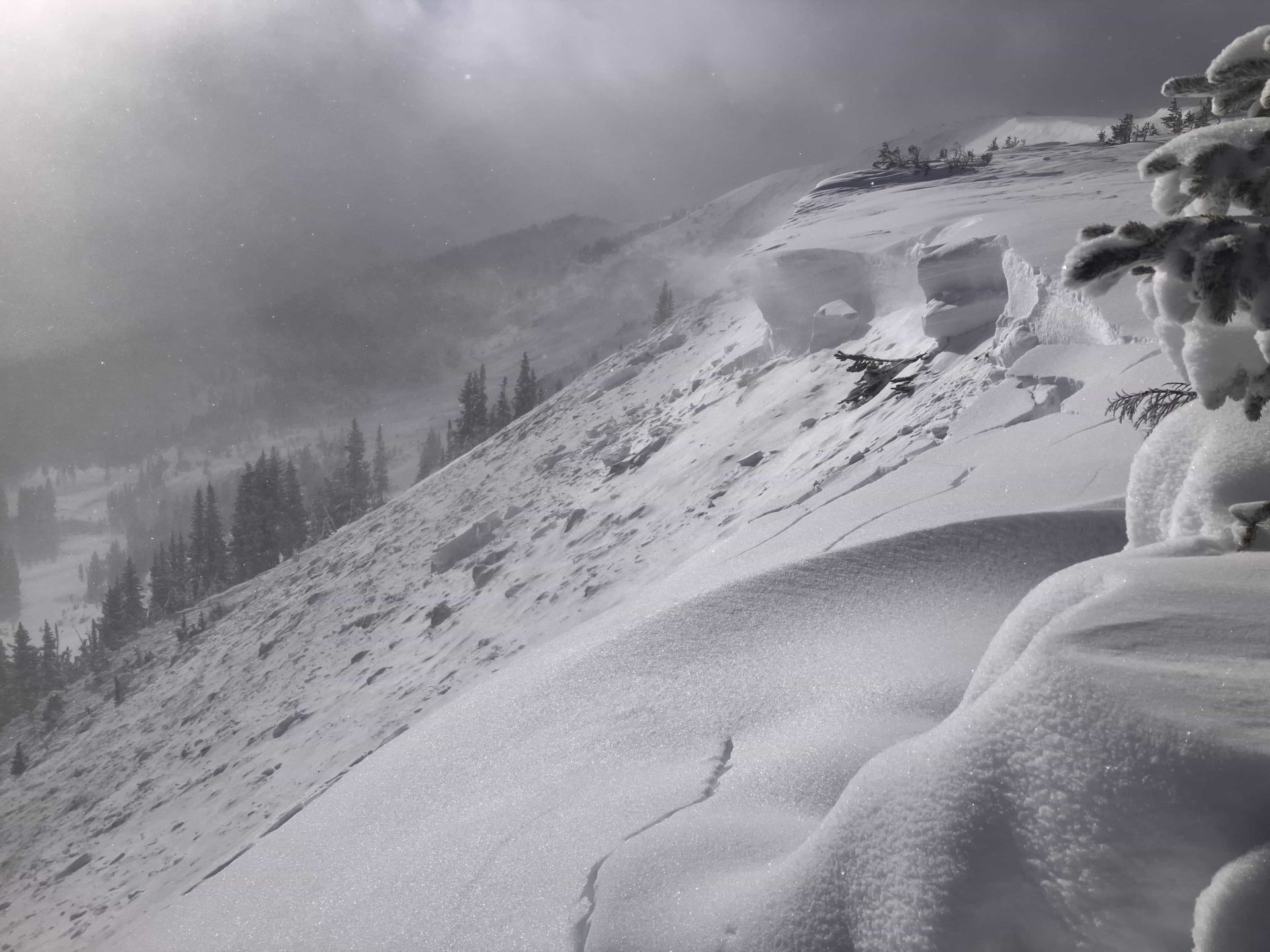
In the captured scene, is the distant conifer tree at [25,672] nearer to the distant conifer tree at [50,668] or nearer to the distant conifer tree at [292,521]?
the distant conifer tree at [50,668]

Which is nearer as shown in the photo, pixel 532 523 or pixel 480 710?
pixel 480 710

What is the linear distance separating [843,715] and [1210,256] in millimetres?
2582

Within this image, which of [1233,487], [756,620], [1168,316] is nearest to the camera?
[1168,316]

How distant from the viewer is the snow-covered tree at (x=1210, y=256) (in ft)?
8.29

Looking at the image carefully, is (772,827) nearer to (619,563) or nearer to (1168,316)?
(1168,316)

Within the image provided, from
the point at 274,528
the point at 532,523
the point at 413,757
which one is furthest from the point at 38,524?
the point at 413,757

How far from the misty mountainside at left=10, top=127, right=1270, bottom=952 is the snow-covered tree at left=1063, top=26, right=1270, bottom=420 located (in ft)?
2.58

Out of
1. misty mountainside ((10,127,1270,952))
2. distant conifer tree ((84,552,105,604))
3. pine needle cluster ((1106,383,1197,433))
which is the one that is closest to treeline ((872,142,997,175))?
misty mountainside ((10,127,1270,952))

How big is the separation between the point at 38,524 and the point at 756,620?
750 ft

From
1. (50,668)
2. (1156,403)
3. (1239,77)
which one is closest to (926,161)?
(1156,403)

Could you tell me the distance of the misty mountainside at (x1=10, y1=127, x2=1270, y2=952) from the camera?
214cm

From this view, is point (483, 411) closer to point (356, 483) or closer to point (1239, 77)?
point (356, 483)

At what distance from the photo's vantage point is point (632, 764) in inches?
168

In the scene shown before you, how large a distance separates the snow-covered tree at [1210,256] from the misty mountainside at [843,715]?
31.0 inches
